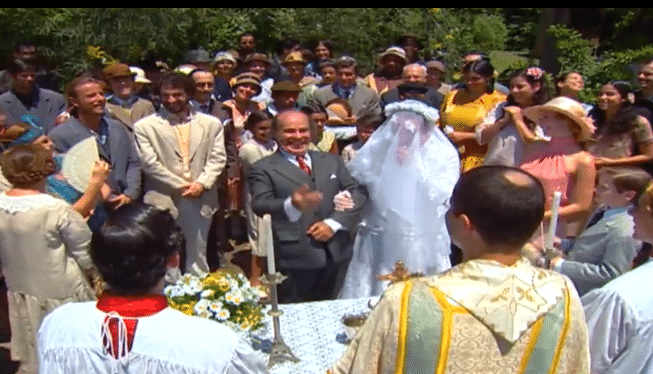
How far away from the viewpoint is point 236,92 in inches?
268

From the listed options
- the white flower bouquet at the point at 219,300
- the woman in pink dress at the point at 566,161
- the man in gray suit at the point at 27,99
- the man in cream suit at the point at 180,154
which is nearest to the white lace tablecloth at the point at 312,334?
the white flower bouquet at the point at 219,300

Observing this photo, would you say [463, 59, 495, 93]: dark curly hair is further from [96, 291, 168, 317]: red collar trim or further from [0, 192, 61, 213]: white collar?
[96, 291, 168, 317]: red collar trim

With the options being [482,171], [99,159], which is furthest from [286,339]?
[99,159]

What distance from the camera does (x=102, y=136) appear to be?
501cm

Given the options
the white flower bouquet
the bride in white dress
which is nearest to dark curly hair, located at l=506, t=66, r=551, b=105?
the bride in white dress

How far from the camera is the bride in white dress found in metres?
4.50

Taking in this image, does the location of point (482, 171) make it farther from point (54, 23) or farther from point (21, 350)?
point (54, 23)

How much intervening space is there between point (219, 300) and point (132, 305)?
0.94m

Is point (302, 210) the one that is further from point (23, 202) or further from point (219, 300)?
point (23, 202)

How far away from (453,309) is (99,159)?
3.44m

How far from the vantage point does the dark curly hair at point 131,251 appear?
6.77 feet

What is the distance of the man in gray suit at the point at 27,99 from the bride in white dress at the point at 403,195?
9.28 ft

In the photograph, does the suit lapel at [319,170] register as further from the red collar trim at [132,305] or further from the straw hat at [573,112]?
the red collar trim at [132,305]

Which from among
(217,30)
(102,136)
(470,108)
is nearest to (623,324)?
(102,136)
